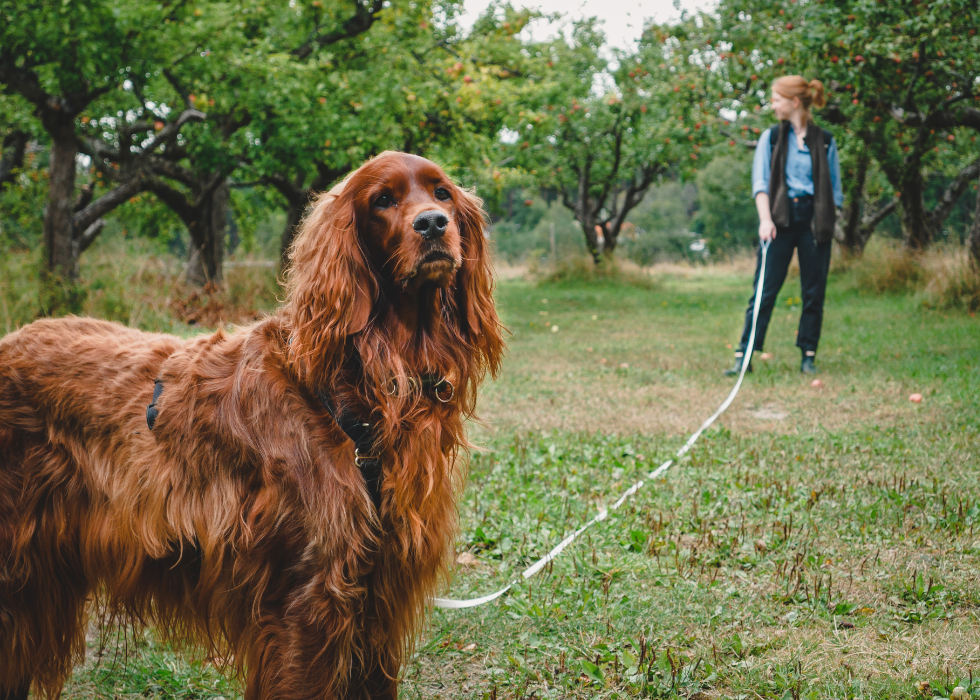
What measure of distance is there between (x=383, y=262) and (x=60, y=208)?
7.27 m

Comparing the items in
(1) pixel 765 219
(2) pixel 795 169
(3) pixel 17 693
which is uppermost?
(2) pixel 795 169

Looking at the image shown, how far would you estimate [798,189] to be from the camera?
6.22m

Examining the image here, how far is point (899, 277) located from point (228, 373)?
41.7 feet

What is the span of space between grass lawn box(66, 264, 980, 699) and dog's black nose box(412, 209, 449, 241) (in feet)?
1.09

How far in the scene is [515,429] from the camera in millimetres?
5203

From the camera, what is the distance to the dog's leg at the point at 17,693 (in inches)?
91.2

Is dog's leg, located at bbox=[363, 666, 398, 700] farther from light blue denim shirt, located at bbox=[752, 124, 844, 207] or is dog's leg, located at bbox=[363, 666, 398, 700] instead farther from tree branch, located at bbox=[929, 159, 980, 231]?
tree branch, located at bbox=[929, 159, 980, 231]

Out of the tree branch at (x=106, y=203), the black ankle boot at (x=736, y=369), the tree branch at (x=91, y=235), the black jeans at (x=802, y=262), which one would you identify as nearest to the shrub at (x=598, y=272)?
the tree branch at (x=91, y=235)

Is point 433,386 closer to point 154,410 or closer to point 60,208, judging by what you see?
point 154,410

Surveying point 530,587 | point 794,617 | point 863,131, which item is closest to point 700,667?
point 794,617

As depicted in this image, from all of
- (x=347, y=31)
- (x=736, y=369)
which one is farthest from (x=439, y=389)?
(x=347, y=31)

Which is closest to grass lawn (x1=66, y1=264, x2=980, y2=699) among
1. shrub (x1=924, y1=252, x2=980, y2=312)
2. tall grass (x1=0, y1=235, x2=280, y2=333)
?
tall grass (x1=0, y1=235, x2=280, y2=333)

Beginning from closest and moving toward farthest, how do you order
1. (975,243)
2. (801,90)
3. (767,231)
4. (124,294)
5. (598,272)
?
(767,231) → (801,90) → (124,294) → (975,243) → (598,272)

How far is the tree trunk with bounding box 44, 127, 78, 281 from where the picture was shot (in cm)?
775
